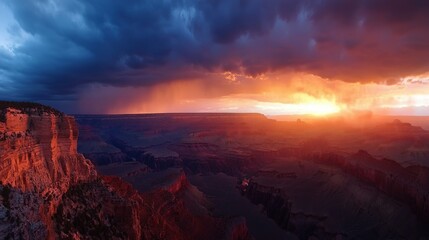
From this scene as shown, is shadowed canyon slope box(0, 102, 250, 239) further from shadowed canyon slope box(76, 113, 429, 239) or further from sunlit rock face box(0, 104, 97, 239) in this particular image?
shadowed canyon slope box(76, 113, 429, 239)

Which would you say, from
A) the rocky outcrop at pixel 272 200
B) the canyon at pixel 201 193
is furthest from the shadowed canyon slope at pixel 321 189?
the canyon at pixel 201 193

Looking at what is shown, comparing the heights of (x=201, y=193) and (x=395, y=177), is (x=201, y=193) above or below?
below

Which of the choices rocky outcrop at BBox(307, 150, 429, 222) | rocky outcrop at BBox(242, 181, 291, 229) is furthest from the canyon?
rocky outcrop at BBox(242, 181, 291, 229)

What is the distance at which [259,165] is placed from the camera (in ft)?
493

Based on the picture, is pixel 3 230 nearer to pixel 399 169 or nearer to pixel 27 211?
pixel 27 211

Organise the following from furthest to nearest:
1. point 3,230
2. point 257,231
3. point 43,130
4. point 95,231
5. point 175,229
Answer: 1. point 257,231
2. point 175,229
3. point 43,130
4. point 95,231
5. point 3,230

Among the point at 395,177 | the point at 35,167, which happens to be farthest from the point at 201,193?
the point at 35,167

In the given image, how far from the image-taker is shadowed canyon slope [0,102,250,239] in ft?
69.3

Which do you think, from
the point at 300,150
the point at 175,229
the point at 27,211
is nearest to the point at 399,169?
the point at 175,229

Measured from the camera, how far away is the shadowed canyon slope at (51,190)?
2111cm

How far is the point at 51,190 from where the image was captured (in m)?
27.8

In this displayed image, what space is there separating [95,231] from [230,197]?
69.4m

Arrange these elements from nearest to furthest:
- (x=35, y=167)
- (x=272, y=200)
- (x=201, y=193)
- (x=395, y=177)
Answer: (x=35, y=167)
(x=395, y=177)
(x=272, y=200)
(x=201, y=193)

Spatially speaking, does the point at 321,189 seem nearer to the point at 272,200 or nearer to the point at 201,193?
the point at 272,200
